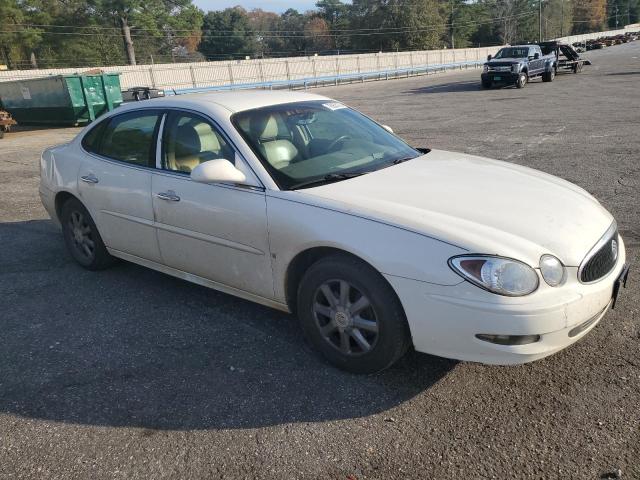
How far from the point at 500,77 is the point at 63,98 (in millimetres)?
17264

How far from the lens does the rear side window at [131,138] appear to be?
14.0ft

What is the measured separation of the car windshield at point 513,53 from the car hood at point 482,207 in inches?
923

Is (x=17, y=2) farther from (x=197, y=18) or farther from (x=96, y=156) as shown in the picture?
(x=96, y=156)

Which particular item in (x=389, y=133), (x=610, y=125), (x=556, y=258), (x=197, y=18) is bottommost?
(x=610, y=125)

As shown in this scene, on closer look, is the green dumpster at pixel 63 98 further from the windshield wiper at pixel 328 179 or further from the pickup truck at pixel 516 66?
the windshield wiper at pixel 328 179

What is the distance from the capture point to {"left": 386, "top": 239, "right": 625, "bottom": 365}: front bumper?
2682 millimetres

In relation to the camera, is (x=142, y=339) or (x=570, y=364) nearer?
(x=570, y=364)

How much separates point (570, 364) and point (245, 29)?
104461 millimetres

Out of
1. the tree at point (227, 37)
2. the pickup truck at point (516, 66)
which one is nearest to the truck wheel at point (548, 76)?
the pickup truck at point (516, 66)

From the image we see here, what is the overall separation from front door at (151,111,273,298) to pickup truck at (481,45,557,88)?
22.7m

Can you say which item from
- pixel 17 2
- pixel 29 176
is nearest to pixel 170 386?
pixel 29 176

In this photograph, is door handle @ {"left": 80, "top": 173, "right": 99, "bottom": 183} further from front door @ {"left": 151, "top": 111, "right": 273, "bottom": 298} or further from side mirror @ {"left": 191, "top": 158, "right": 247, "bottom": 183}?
side mirror @ {"left": 191, "top": 158, "right": 247, "bottom": 183}

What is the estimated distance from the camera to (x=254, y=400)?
3.10 meters

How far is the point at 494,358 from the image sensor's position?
2.79 metres
